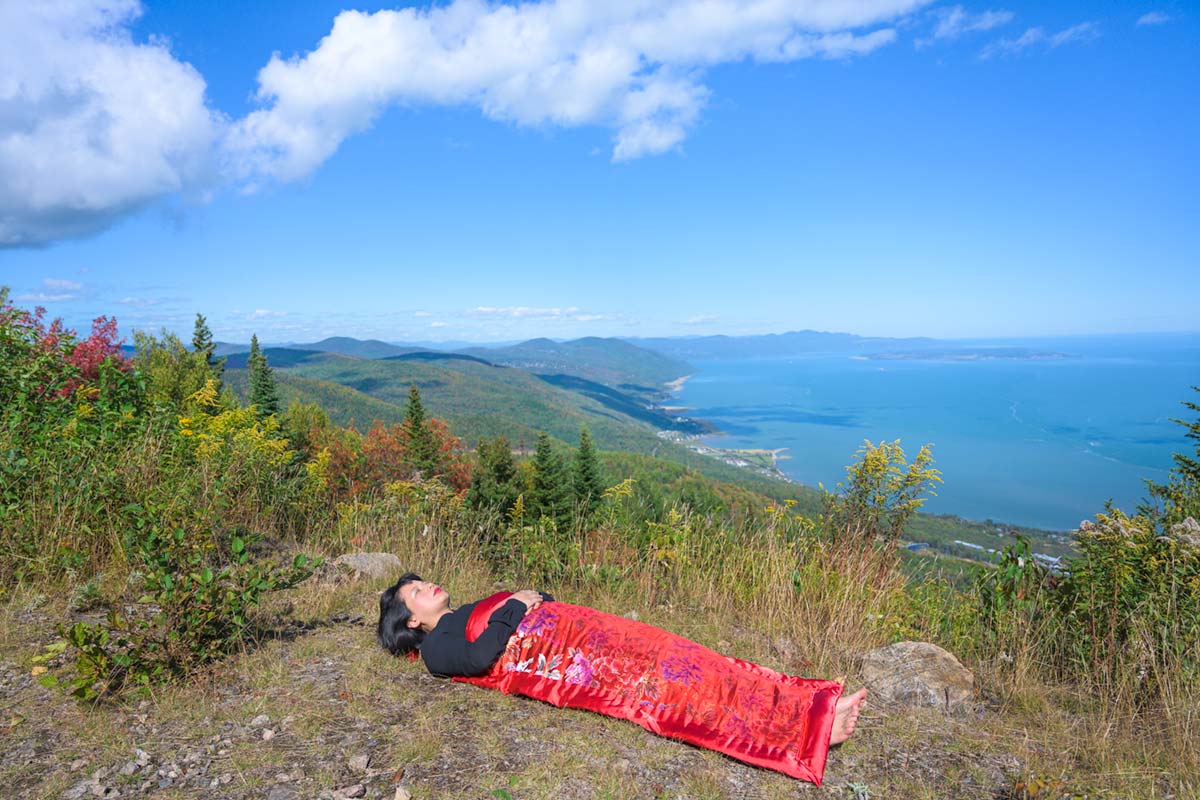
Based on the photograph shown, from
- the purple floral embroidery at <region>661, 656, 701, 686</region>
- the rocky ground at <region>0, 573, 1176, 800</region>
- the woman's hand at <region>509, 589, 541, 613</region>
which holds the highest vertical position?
the woman's hand at <region>509, 589, 541, 613</region>

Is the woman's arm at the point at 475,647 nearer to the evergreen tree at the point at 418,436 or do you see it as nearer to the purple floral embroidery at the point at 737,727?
the purple floral embroidery at the point at 737,727

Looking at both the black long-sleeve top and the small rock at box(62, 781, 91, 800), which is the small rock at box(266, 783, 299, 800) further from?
the black long-sleeve top

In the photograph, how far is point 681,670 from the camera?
8.63ft

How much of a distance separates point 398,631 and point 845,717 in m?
2.27

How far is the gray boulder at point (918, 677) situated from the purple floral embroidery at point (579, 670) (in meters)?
1.61

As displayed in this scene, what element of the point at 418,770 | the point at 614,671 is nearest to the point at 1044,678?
the point at 614,671

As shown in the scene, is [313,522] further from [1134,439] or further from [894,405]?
[894,405]

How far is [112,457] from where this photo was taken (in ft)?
14.1

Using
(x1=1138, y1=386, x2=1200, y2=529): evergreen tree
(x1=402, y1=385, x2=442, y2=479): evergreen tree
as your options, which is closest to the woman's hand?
(x1=1138, y1=386, x2=1200, y2=529): evergreen tree

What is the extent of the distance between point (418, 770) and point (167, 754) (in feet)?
3.09

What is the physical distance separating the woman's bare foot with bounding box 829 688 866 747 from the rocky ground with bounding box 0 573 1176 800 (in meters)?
0.12

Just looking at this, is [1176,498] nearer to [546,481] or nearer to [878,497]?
[878,497]

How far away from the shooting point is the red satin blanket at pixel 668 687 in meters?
2.46

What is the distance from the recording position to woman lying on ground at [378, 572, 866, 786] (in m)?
2.48
